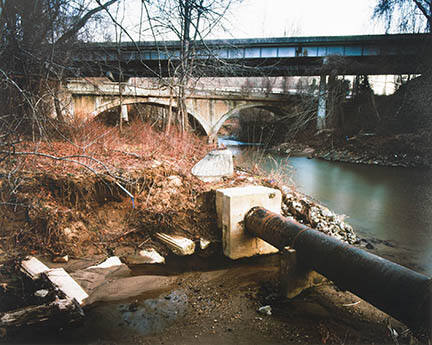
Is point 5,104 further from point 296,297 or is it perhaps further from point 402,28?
point 402,28

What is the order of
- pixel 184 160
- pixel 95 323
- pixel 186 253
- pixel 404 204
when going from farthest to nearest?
pixel 404 204, pixel 184 160, pixel 186 253, pixel 95 323

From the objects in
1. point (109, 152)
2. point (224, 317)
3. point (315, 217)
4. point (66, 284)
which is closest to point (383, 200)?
point (315, 217)

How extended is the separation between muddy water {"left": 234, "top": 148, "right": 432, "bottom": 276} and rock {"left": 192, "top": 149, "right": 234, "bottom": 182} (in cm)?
173

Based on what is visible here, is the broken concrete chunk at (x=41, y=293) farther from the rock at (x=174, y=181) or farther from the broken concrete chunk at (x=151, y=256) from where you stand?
the rock at (x=174, y=181)

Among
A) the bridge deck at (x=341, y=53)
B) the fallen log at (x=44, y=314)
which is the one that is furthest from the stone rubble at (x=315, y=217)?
the bridge deck at (x=341, y=53)

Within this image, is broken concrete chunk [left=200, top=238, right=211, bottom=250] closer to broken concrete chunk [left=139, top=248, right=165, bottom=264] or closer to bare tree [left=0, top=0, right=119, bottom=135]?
broken concrete chunk [left=139, top=248, right=165, bottom=264]

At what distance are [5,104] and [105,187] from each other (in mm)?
1814

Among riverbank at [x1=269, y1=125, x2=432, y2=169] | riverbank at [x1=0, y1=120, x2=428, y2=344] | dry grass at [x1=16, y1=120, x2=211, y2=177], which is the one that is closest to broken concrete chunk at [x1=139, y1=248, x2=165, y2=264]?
riverbank at [x1=0, y1=120, x2=428, y2=344]

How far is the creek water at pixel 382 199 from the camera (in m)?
6.06

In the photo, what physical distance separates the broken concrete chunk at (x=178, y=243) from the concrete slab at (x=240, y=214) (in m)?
0.56

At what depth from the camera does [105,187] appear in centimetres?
475

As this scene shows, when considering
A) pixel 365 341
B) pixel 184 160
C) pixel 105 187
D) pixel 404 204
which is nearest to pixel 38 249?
pixel 105 187

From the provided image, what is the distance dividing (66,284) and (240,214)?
2.43m

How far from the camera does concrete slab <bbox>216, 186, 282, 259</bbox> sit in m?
4.30
